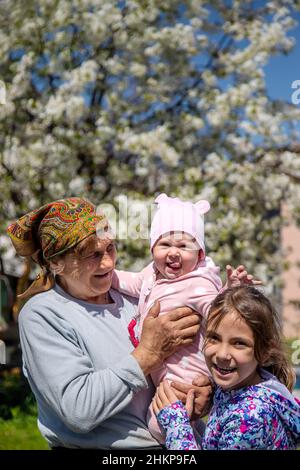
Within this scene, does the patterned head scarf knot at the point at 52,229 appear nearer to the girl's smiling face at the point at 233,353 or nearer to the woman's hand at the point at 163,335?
the woman's hand at the point at 163,335

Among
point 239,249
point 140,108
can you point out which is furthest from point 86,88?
point 239,249

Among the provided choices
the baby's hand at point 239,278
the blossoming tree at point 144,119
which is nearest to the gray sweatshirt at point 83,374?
the baby's hand at point 239,278

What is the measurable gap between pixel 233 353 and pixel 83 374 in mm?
480

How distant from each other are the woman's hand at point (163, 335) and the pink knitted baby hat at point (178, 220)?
0.29 m

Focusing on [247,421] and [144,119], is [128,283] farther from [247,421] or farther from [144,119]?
[144,119]

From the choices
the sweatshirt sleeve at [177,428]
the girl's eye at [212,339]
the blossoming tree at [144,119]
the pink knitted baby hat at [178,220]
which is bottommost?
the blossoming tree at [144,119]

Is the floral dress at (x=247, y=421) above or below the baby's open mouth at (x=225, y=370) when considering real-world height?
below

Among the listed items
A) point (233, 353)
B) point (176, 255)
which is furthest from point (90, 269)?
point (233, 353)

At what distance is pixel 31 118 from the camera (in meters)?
8.62

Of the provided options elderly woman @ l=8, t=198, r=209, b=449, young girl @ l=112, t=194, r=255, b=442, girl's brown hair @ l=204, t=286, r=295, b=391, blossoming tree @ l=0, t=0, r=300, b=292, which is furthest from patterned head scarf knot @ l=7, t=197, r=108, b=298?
blossoming tree @ l=0, t=0, r=300, b=292

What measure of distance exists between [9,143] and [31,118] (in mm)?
498

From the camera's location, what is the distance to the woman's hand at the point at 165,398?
7.43ft

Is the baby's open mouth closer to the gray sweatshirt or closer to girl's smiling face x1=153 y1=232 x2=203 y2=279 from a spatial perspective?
the gray sweatshirt

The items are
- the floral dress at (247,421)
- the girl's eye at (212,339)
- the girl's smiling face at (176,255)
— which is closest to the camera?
the floral dress at (247,421)
